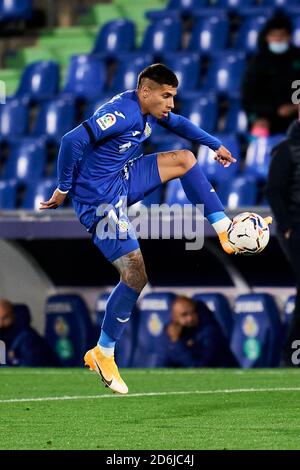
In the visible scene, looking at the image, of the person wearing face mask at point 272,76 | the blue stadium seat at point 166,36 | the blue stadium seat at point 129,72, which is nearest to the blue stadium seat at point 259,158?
the person wearing face mask at point 272,76

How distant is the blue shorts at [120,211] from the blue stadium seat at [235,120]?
5.53 metres

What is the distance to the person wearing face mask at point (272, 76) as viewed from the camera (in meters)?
11.7

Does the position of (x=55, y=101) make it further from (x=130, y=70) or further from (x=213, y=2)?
(x=213, y=2)

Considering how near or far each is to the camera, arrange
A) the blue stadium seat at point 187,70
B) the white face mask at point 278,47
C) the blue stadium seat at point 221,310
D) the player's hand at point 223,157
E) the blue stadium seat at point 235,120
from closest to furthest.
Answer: the player's hand at point 223,157
the white face mask at point 278,47
the blue stadium seat at point 221,310
the blue stadium seat at point 235,120
the blue stadium seat at point 187,70

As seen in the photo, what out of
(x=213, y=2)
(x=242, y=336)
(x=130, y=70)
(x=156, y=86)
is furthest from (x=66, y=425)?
(x=213, y=2)

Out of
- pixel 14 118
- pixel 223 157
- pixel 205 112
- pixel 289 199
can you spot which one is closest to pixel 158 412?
pixel 223 157

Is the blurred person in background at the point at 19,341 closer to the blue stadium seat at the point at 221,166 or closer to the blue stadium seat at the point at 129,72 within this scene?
the blue stadium seat at the point at 221,166

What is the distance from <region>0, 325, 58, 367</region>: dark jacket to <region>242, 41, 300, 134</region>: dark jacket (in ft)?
9.45

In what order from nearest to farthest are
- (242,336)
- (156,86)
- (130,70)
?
(156,86), (242,336), (130,70)

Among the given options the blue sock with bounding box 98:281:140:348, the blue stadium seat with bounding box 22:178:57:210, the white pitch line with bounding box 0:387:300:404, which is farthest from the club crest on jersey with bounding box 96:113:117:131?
the blue stadium seat with bounding box 22:178:57:210

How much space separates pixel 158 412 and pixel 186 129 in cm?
176
